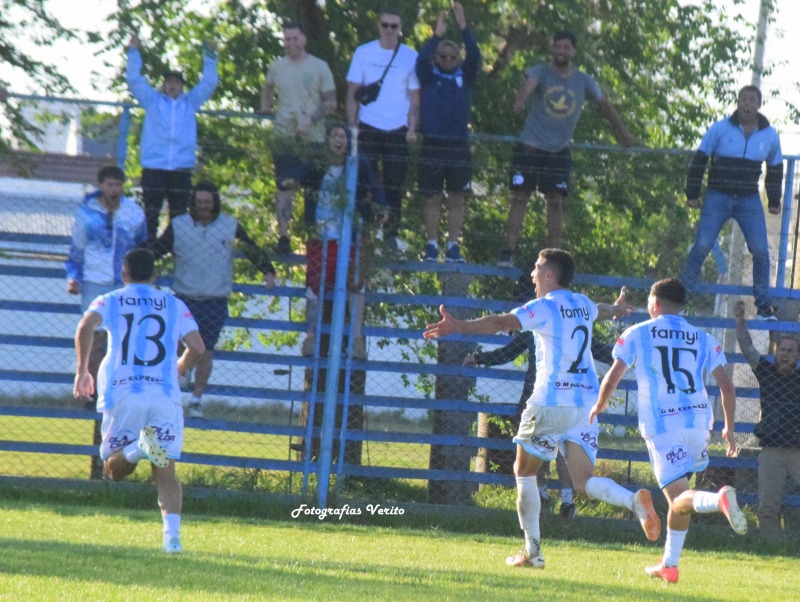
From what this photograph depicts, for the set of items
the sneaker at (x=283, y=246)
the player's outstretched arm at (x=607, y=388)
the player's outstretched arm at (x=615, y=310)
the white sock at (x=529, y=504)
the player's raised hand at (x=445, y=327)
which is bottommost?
the white sock at (x=529, y=504)

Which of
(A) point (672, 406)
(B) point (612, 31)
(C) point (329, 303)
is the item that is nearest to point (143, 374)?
(A) point (672, 406)

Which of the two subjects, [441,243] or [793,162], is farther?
[441,243]

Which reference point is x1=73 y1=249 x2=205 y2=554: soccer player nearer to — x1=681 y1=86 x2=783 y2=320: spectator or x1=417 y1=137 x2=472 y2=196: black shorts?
x1=417 y1=137 x2=472 y2=196: black shorts

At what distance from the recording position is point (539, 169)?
11688 mm

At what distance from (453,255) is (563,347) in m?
4.13

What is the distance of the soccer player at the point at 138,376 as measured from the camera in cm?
782

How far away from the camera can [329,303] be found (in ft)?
40.2

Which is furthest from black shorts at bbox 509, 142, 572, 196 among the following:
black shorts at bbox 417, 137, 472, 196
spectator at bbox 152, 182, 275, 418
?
spectator at bbox 152, 182, 275, 418

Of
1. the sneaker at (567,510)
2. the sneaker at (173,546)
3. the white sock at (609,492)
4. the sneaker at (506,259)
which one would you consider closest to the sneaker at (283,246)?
the sneaker at (506,259)

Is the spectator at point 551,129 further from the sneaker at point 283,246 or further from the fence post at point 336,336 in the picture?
the sneaker at point 283,246

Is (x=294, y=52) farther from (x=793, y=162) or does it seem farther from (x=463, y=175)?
(x=793, y=162)

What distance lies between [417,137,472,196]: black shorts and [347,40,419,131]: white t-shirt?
1.27 ft

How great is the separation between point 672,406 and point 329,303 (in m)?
4.98

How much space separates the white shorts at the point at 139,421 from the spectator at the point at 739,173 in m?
5.82
